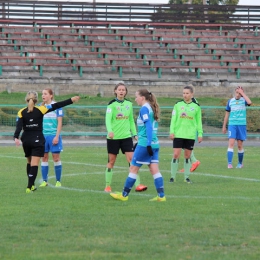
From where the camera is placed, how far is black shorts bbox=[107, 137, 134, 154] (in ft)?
40.4

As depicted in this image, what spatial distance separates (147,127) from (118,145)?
200 cm

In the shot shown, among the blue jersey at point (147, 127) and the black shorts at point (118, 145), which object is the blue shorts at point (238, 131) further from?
the blue jersey at point (147, 127)

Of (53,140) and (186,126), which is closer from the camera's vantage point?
(53,140)

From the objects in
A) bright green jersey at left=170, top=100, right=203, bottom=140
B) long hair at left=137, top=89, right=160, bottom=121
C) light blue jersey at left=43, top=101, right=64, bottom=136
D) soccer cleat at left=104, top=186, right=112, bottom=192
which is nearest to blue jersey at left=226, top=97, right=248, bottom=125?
bright green jersey at left=170, top=100, right=203, bottom=140

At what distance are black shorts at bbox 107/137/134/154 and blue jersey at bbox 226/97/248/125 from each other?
5.69 metres

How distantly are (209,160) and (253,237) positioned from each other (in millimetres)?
12289

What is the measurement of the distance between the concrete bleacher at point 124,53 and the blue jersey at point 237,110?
1840 cm

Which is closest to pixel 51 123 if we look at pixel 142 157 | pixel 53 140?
pixel 53 140

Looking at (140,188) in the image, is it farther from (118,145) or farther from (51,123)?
(51,123)

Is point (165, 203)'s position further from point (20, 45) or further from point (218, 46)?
point (218, 46)

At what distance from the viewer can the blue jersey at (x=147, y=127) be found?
10.4 m

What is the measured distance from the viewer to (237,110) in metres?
17.5

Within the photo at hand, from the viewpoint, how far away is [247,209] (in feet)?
32.7

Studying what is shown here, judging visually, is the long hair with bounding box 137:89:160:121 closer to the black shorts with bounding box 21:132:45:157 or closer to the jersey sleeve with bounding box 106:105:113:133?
the jersey sleeve with bounding box 106:105:113:133
